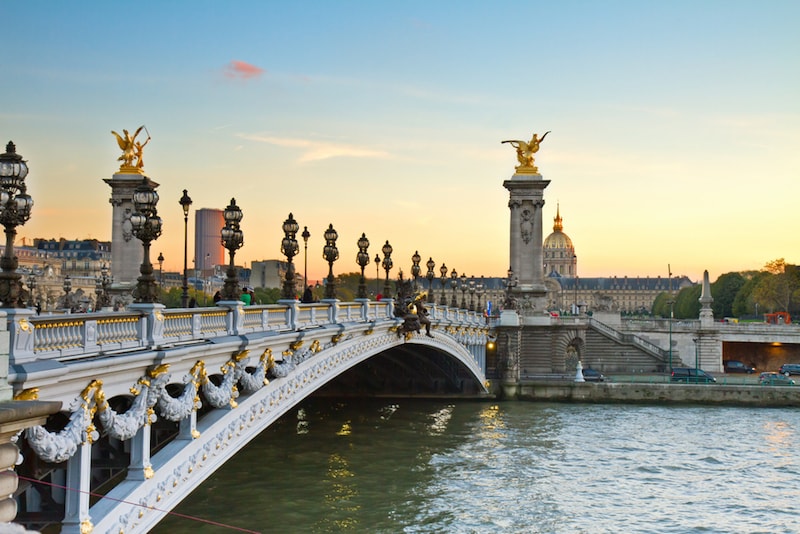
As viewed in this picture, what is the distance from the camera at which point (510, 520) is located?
26.2 meters

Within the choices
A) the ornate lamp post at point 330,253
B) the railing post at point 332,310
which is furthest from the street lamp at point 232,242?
the ornate lamp post at point 330,253

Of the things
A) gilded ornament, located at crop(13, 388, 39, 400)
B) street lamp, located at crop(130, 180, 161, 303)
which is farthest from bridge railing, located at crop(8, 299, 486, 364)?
gilded ornament, located at crop(13, 388, 39, 400)

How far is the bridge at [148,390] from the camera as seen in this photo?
36.4ft

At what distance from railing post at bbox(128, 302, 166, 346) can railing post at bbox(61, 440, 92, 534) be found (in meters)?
2.26

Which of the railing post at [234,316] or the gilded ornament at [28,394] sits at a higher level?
the railing post at [234,316]

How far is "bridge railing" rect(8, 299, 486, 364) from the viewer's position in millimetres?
10656

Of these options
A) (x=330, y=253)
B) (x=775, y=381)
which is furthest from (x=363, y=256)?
(x=775, y=381)

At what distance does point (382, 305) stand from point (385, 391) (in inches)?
744

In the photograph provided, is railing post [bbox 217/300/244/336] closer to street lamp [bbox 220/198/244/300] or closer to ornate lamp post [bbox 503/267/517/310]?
street lamp [bbox 220/198/244/300]

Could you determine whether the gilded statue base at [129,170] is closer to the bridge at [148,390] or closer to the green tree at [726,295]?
the bridge at [148,390]

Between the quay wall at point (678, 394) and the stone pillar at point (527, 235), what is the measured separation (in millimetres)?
14345

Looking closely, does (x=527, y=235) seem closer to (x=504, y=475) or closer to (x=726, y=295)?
(x=504, y=475)

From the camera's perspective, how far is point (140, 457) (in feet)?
45.9

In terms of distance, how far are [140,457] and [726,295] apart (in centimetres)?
11858
